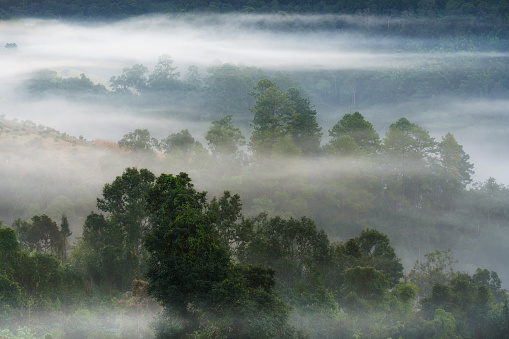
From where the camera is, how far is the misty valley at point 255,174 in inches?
1206

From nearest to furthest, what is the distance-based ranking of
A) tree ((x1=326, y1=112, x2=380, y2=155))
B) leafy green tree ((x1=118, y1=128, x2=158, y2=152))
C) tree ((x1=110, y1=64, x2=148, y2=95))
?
leafy green tree ((x1=118, y1=128, x2=158, y2=152)) → tree ((x1=326, y1=112, x2=380, y2=155)) → tree ((x1=110, y1=64, x2=148, y2=95))

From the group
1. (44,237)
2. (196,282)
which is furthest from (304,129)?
(196,282)

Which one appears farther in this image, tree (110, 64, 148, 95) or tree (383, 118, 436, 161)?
tree (110, 64, 148, 95)

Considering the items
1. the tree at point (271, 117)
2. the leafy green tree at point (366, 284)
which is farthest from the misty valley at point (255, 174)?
the tree at point (271, 117)

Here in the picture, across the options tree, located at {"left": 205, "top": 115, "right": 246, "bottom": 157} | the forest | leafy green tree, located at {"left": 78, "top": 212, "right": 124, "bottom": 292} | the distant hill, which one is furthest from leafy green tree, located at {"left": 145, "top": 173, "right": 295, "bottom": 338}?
the distant hill

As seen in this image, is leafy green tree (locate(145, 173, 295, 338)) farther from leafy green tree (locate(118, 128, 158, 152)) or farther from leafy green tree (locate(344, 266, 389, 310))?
leafy green tree (locate(118, 128, 158, 152))

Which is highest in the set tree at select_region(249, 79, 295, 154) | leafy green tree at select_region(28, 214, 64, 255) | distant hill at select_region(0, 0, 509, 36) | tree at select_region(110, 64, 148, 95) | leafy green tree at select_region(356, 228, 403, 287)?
distant hill at select_region(0, 0, 509, 36)

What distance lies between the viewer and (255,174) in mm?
68562

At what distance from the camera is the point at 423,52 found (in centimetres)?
13725

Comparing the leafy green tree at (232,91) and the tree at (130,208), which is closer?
the tree at (130,208)

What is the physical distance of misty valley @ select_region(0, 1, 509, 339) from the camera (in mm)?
30641

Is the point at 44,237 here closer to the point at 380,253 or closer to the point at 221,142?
the point at 380,253

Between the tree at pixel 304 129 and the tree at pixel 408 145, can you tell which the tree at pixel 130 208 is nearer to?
the tree at pixel 304 129

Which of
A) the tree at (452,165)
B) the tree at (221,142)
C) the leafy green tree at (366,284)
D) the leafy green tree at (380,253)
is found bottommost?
the leafy green tree at (366,284)
